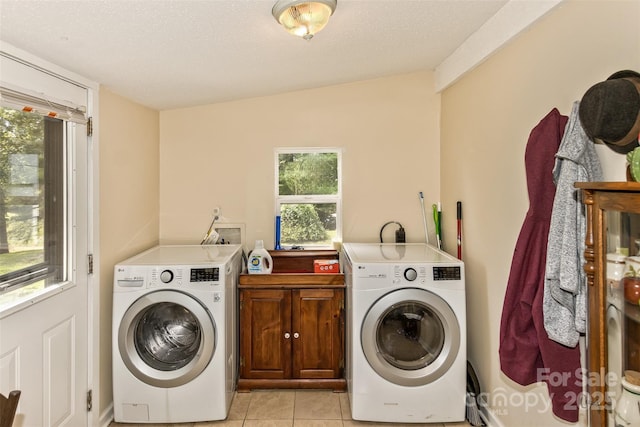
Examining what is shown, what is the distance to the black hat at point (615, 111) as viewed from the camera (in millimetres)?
1209

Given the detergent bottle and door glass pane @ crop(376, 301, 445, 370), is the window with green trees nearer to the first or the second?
the detergent bottle

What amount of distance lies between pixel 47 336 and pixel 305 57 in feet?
6.63

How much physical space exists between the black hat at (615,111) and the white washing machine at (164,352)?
1959 millimetres

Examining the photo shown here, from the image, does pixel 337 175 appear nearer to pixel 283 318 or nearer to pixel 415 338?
pixel 283 318

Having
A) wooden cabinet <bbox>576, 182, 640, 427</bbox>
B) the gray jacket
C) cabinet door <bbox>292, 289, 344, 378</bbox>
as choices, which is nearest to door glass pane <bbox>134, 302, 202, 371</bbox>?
cabinet door <bbox>292, 289, 344, 378</bbox>

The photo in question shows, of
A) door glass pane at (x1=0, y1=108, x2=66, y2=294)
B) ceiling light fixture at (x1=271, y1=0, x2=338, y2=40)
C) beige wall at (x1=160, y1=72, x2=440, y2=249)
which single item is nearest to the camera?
ceiling light fixture at (x1=271, y1=0, x2=338, y2=40)

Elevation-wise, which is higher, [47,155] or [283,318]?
[47,155]

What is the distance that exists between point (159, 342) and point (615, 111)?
2.53 metres

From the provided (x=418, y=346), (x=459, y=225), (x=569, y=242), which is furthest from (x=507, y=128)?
(x=418, y=346)

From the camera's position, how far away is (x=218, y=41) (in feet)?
6.59

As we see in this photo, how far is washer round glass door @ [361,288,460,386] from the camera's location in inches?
95.7

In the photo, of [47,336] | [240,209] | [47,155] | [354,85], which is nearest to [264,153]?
[240,209]

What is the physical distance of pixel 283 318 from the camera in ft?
9.55

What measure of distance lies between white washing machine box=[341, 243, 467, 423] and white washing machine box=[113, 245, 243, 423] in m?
0.82
